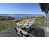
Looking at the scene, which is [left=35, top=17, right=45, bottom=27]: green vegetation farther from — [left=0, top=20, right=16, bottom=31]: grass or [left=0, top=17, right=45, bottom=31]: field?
[left=0, top=20, right=16, bottom=31]: grass

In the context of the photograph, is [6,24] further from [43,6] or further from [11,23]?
[43,6]

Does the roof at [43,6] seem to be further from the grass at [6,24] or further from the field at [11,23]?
the grass at [6,24]

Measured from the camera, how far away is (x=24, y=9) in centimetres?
64

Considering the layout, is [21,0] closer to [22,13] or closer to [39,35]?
[22,13]

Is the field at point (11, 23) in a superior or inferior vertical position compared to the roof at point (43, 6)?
inferior

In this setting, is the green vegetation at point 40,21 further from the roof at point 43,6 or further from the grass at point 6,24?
the grass at point 6,24

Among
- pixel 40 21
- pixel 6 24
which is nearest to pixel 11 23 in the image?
pixel 6 24

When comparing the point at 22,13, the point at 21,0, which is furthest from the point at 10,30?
the point at 21,0

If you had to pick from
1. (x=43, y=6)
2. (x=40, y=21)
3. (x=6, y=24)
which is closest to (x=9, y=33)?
(x=6, y=24)

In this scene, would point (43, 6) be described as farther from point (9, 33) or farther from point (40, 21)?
point (9, 33)

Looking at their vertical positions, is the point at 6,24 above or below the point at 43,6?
below

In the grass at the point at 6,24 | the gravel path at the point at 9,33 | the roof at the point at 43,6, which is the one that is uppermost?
the roof at the point at 43,6

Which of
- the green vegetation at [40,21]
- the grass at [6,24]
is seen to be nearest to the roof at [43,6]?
the green vegetation at [40,21]

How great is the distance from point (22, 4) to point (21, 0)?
0.14ft
